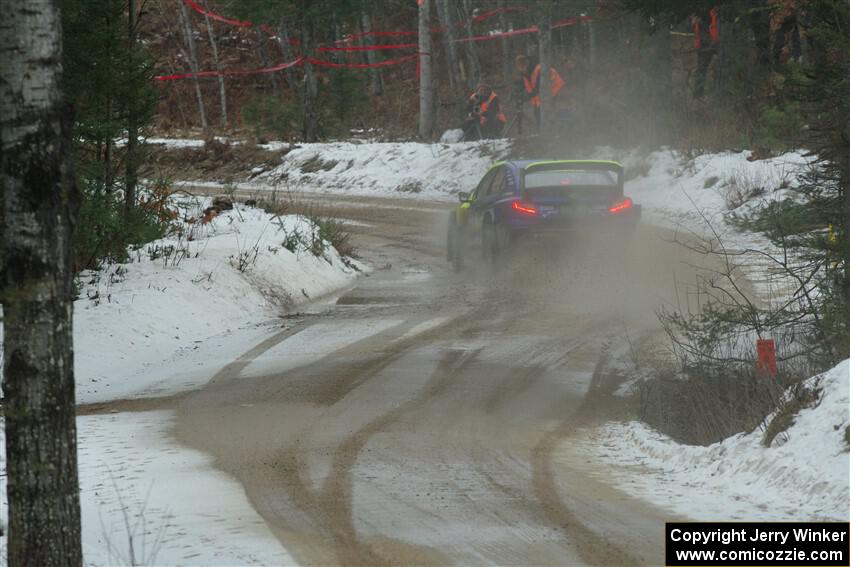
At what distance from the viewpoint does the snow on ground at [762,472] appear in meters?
6.25

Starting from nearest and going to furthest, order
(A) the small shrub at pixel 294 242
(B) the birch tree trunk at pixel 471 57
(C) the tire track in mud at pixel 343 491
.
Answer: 1. (C) the tire track in mud at pixel 343 491
2. (A) the small shrub at pixel 294 242
3. (B) the birch tree trunk at pixel 471 57

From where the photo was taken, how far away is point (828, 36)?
32.7ft

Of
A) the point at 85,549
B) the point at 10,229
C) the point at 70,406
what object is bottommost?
the point at 85,549

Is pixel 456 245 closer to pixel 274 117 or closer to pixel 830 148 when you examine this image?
pixel 830 148

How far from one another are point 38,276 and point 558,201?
38.5 ft

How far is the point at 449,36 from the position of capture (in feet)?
156

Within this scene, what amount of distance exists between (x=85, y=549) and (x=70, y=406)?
4.11ft

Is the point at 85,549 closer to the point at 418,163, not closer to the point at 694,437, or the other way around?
the point at 694,437

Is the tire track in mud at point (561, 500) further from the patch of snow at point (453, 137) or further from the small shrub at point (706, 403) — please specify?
the patch of snow at point (453, 137)

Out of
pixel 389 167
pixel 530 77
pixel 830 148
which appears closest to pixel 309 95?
pixel 389 167

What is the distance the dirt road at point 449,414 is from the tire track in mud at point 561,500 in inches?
0.7

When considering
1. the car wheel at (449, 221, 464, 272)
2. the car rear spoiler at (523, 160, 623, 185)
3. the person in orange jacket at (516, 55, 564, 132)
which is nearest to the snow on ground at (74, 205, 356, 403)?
the car wheel at (449, 221, 464, 272)

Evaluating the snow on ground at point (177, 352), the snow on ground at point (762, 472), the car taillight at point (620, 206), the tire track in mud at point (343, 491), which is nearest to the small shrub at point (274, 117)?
the snow on ground at point (177, 352)

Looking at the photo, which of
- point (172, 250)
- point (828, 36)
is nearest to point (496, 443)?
point (828, 36)
